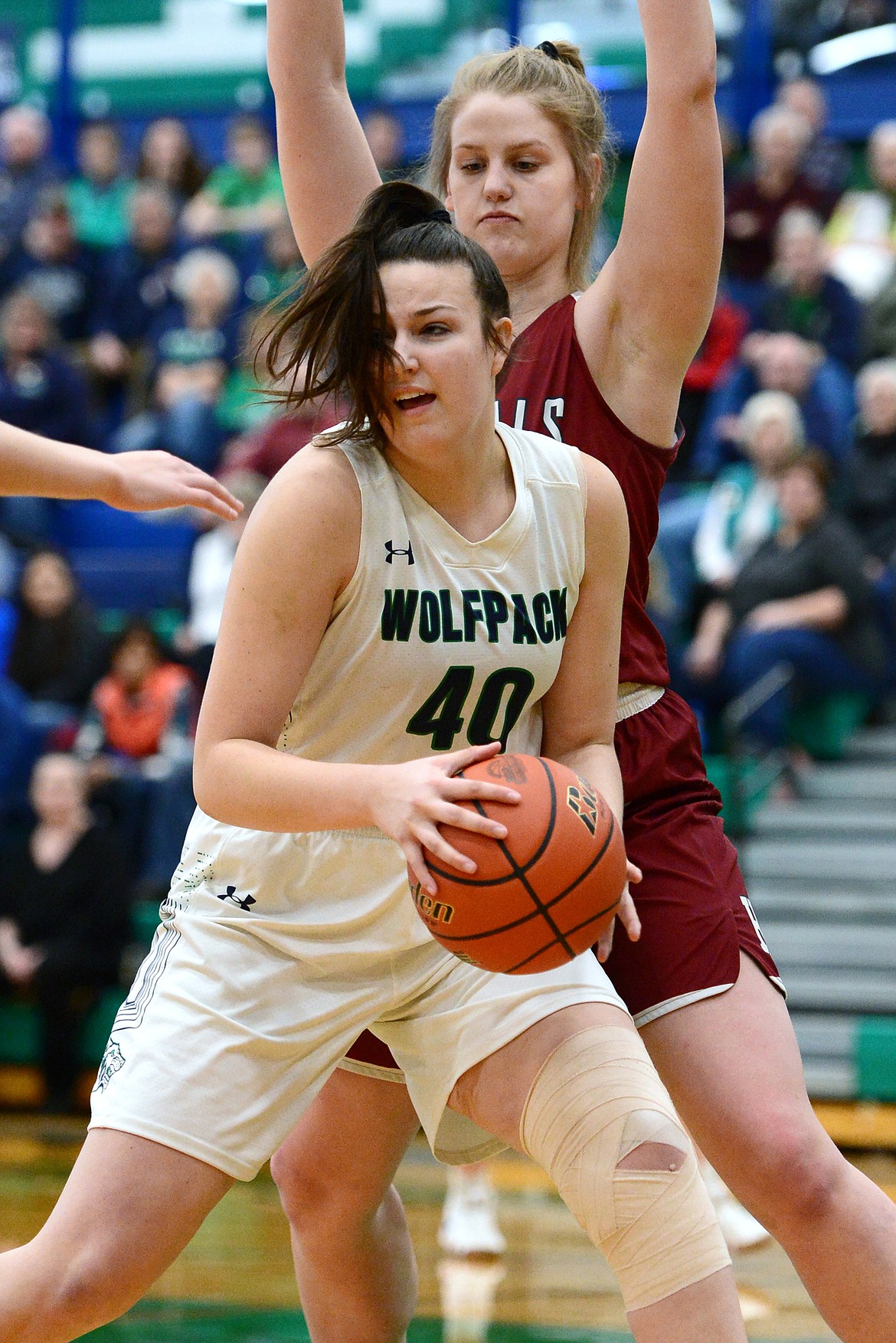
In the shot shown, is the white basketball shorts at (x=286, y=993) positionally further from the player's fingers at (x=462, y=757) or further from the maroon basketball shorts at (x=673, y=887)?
the player's fingers at (x=462, y=757)

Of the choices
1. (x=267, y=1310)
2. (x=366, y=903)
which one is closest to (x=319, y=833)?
(x=366, y=903)

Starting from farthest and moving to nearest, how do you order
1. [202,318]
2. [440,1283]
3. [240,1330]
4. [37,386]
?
[202,318]
[37,386]
[440,1283]
[240,1330]

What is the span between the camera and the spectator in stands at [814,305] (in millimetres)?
9242

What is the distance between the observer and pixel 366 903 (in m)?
2.72

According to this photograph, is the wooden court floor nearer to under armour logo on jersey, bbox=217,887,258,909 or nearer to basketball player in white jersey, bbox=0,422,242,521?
Answer: under armour logo on jersey, bbox=217,887,258,909

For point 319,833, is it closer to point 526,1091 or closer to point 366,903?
point 366,903

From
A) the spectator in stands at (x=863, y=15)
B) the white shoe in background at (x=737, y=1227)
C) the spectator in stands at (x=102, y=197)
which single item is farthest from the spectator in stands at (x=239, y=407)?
the white shoe in background at (x=737, y=1227)

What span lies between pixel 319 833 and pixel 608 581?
588 millimetres

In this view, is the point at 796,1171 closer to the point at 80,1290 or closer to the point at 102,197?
the point at 80,1290

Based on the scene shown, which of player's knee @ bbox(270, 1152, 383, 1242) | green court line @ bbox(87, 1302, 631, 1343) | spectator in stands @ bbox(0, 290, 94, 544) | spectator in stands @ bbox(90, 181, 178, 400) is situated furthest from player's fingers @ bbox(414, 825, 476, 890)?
spectator in stands @ bbox(90, 181, 178, 400)

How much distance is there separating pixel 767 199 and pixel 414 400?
8159 millimetres

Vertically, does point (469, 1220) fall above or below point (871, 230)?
below

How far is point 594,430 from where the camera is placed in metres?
3.04

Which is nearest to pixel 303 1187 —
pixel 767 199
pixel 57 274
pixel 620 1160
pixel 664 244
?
pixel 620 1160
